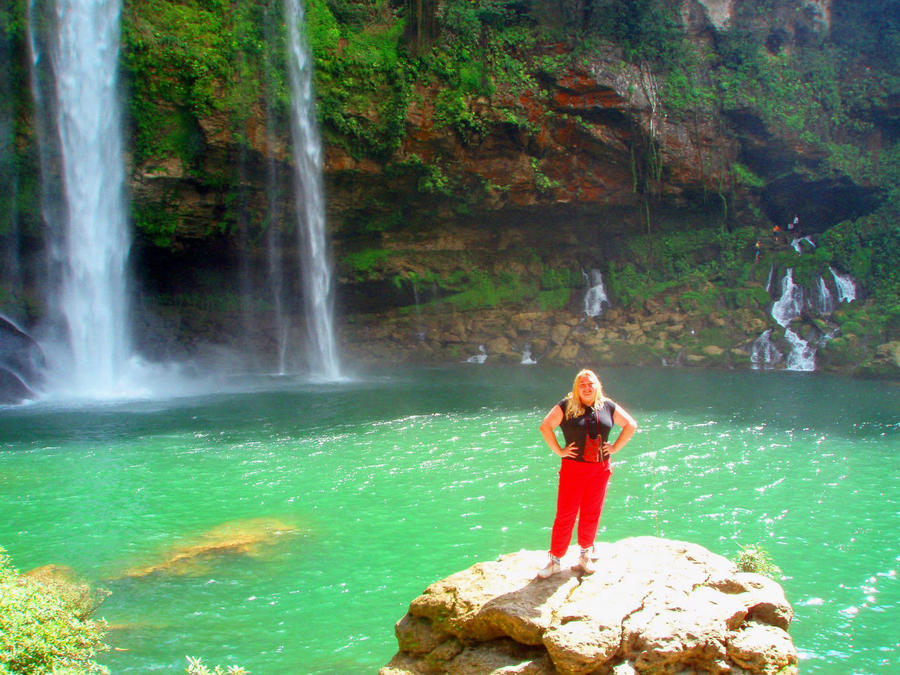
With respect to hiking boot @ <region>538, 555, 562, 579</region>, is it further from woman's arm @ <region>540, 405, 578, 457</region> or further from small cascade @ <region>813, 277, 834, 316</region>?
small cascade @ <region>813, 277, 834, 316</region>

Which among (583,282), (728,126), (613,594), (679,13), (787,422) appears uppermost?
(679,13)

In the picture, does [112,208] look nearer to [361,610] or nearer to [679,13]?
[361,610]

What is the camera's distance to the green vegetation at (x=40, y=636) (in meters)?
3.82

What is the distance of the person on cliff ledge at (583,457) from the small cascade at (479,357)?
1982cm

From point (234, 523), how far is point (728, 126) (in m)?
22.8

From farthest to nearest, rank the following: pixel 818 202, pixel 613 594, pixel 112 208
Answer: pixel 818 202, pixel 112 208, pixel 613 594

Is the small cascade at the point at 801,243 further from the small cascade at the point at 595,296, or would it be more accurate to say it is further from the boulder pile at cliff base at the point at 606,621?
the boulder pile at cliff base at the point at 606,621

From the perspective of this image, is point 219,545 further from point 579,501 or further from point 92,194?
point 92,194

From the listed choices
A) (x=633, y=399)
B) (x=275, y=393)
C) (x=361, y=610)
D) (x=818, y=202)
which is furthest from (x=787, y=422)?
(x=818, y=202)

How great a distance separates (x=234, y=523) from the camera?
301 inches

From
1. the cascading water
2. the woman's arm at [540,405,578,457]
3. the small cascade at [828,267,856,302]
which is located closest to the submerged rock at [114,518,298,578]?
the woman's arm at [540,405,578,457]

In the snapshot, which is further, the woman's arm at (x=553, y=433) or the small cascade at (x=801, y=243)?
the small cascade at (x=801, y=243)

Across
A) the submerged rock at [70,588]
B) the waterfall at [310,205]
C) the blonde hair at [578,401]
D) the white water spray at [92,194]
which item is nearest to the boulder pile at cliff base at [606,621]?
the blonde hair at [578,401]

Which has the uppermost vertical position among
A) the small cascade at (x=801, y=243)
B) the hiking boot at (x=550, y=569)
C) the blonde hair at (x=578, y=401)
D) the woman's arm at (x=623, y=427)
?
the small cascade at (x=801, y=243)
